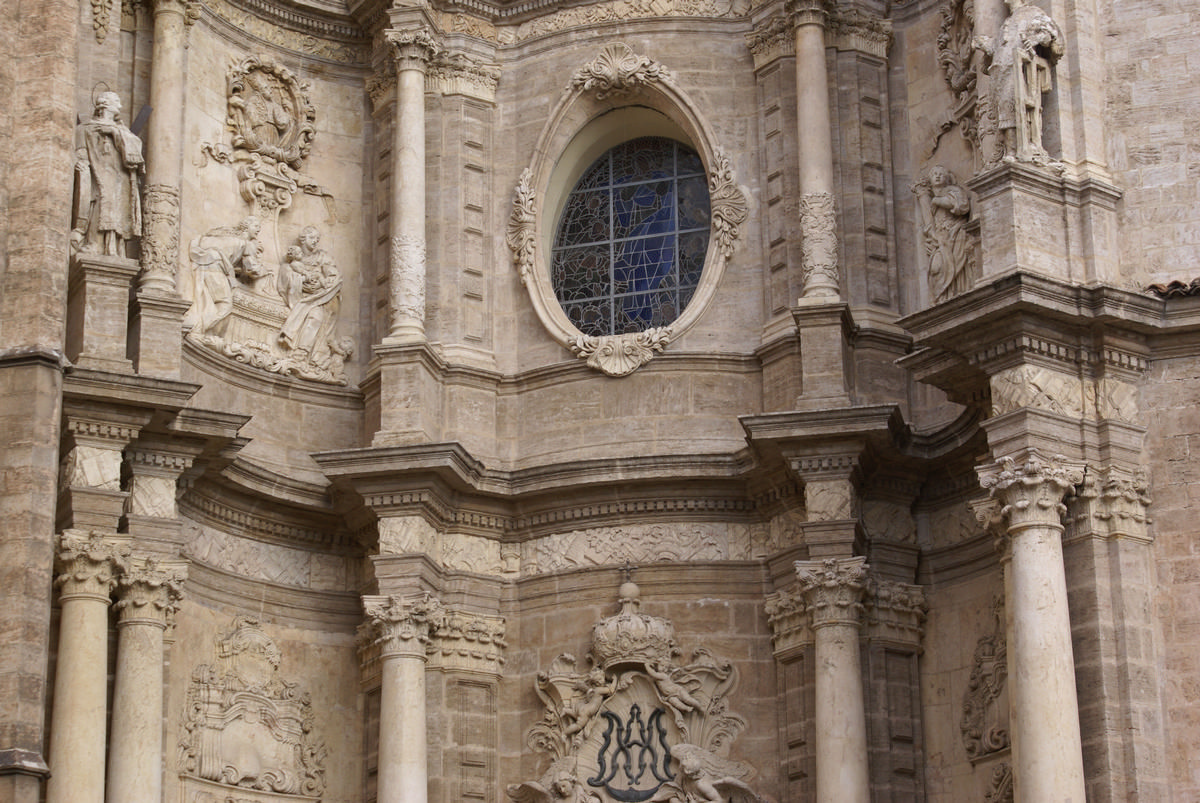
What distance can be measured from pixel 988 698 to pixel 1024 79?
476 cm

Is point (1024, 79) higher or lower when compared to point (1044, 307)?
higher

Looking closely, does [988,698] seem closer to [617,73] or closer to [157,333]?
[617,73]

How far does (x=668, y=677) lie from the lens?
65.5 feet

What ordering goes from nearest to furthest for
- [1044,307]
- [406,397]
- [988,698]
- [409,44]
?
[1044,307] < [988,698] < [406,397] < [409,44]

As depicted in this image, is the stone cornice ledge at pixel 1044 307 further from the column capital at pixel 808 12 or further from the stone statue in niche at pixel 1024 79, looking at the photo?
the column capital at pixel 808 12

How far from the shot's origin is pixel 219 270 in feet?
68.8

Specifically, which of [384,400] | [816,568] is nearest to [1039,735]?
[816,568]

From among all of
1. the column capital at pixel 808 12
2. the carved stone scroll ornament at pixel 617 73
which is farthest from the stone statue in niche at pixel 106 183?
the column capital at pixel 808 12

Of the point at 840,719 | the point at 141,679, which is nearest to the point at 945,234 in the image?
the point at 840,719

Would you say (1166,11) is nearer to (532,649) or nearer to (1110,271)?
(1110,271)

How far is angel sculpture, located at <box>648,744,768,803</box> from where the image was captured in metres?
19.5

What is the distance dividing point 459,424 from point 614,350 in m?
1.48

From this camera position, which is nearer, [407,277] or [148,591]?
[148,591]

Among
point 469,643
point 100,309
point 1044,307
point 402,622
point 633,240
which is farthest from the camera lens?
point 633,240
